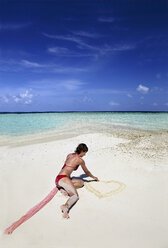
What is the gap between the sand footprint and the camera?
15.8ft

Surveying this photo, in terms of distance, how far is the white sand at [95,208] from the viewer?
128 inches

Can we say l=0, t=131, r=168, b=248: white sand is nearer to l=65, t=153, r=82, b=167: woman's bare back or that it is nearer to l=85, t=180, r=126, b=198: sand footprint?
l=85, t=180, r=126, b=198: sand footprint

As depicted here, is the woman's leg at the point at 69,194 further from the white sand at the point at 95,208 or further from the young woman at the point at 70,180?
the white sand at the point at 95,208

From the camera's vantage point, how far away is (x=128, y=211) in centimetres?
405

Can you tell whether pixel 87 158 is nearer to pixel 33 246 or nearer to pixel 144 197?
pixel 144 197

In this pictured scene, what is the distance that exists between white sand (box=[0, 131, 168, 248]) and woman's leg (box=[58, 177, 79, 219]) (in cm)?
14

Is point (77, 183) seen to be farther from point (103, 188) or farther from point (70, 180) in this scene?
point (103, 188)

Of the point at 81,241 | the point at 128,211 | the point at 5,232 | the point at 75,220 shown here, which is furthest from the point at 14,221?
the point at 128,211

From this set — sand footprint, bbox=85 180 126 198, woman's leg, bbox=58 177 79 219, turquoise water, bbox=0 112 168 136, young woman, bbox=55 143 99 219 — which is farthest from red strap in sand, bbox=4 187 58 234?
turquoise water, bbox=0 112 168 136

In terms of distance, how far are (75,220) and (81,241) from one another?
1.82ft

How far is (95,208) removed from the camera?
4.16 m

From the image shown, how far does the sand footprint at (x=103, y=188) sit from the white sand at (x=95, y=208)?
3 cm

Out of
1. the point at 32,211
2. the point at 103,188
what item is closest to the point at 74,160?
the point at 103,188

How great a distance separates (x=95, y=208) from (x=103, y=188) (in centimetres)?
104
